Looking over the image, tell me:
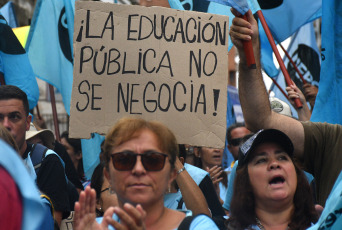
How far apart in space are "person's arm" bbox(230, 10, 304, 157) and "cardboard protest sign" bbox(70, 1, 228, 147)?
0.35 metres

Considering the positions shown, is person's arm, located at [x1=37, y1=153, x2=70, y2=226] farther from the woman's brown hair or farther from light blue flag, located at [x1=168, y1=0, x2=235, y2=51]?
light blue flag, located at [x1=168, y1=0, x2=235, y2=51]

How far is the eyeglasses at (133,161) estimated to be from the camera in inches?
94.4

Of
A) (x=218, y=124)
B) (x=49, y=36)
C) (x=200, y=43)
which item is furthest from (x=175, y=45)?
(x=49, y=36)

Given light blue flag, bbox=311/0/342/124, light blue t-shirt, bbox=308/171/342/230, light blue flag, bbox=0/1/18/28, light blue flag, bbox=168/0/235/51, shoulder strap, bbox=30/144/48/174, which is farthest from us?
light blue flag, bbox=0/1/18/28

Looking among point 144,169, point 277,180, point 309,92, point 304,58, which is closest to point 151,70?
point 277,180

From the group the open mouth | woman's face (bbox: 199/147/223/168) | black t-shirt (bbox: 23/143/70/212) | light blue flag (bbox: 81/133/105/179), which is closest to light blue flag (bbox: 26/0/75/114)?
light blue flag (bbox: 81/133/105/179)

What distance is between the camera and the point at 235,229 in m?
2.97

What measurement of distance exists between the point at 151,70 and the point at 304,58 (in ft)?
15.3

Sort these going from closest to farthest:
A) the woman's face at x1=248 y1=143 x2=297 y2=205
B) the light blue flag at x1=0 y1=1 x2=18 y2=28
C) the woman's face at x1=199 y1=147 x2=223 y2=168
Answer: the woman's face at x1=248 y1=143 x2=297 y2=205
the woman's face at x1=199 y1=147 x2=223 y2=168
the light blue flag at x1=0 y1=1 x2=18 y2=28

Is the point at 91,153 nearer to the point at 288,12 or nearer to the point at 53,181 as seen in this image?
the point at 53,181

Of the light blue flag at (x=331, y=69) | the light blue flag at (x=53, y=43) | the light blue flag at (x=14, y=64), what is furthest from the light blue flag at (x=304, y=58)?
the light blue flag at (x=331, y=69)

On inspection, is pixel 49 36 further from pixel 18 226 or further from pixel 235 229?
pixel 18 226

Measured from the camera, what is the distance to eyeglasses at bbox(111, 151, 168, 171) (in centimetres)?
240

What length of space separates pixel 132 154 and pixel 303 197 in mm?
1047
